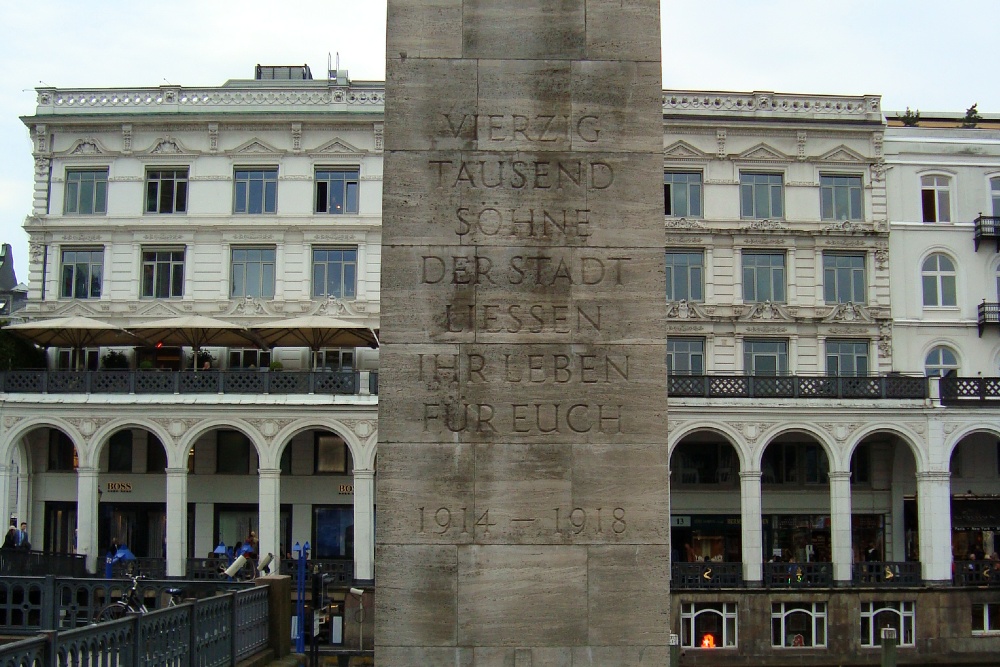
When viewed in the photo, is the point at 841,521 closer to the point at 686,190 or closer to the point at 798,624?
the point at 798,624

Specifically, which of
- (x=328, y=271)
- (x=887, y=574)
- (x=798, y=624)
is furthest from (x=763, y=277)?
(x=328, y=271)

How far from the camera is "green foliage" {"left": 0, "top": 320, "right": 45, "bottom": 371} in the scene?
47781 mm

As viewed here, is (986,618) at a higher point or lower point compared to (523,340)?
lower

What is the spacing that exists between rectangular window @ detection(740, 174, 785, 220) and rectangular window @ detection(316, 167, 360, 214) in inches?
650

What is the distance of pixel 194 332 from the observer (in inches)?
1829

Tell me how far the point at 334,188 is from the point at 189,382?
33.5 ft

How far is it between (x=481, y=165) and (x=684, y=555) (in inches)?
1507

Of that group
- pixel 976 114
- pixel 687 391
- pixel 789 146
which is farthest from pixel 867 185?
pixel 687 391

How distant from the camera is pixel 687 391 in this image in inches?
1821

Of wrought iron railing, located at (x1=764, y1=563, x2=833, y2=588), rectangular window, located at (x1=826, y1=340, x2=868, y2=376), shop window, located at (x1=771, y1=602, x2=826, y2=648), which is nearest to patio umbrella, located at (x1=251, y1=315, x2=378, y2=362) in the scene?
wrought iron railing, located at (x1=764, y1=563, x2=833, y2=588)

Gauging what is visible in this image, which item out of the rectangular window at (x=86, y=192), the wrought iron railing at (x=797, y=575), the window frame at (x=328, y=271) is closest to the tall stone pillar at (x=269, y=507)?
the window frame at (x=328, y=271)

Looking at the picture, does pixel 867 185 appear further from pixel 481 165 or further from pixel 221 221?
pixel 481 165

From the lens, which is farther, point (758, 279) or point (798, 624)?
point (758, 279)

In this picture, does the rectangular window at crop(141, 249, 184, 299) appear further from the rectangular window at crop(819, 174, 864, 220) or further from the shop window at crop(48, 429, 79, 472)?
the rectangular window at crop(819, 174, 864, 220)
